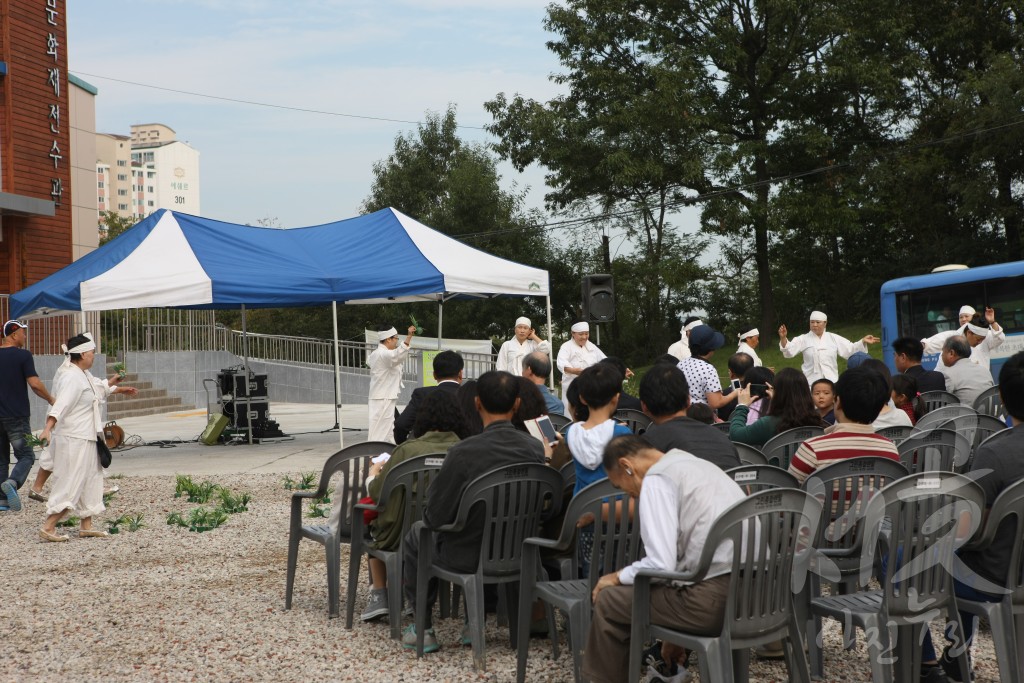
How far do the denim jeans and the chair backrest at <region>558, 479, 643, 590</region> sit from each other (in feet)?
24.9

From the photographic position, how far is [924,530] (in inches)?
136

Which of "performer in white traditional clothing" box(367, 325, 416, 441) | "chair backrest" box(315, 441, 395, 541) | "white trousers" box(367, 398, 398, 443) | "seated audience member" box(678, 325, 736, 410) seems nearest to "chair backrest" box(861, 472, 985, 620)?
"chair backrest" box(315, 441, 395, 541)

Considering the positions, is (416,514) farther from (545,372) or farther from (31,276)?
(31,276)

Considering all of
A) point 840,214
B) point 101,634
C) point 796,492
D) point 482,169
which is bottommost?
point 101,634

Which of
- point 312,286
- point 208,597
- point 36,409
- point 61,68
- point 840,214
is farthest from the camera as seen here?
point 840,214

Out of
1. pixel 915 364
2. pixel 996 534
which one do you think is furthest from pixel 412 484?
pixel 915 364

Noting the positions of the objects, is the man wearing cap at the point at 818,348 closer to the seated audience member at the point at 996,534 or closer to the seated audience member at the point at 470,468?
the seated audience member at the point at 470,468

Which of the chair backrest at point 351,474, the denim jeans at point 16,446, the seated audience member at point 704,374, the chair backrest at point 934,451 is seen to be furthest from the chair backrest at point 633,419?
the denim jeans at point 16,446

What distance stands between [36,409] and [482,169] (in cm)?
2156

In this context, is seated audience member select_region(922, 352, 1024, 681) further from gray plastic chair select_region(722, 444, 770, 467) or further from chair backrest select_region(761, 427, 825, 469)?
chair backrest select_region(761, 427, 825, 469)

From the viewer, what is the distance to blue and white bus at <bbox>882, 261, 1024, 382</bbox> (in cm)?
1756

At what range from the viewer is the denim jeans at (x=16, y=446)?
32.0 ft

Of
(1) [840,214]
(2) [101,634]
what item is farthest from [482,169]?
(2) [101,634]

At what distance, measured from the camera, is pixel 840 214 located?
30672mm
